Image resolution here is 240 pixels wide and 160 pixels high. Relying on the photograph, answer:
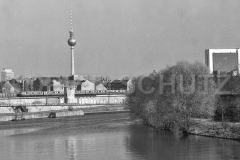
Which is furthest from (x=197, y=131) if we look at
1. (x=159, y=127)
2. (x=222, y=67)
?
(x=222, y=67)

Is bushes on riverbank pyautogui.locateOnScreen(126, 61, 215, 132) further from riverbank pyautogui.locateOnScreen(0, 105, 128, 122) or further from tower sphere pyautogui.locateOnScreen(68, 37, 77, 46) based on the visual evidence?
tower sphere pyautogui.locateOnScreen(68, 37, 77, 46)

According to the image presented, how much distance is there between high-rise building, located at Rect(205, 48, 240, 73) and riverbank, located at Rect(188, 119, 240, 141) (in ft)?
240

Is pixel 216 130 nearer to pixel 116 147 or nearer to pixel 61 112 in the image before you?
pixel 116 147

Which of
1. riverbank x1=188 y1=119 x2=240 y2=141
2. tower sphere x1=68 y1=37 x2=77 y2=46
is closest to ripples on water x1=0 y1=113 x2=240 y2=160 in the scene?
riverbank x1=188 y1=119 x2=240 y2=141

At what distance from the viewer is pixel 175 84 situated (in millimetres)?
35812

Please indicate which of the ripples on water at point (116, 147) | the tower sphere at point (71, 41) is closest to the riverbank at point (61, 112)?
the ripples on water at point (116, 147)

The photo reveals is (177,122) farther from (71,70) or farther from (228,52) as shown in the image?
(71,70)

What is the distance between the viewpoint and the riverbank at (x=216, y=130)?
3184 centimetres

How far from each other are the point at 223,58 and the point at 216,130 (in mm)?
80535

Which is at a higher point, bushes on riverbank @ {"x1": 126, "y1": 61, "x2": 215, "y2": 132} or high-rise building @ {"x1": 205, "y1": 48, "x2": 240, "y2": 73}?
high-rise building @ {"x1": 205, "y1": 48, "x2": 240, "y2": 73}

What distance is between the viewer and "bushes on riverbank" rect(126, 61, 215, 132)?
34625mm

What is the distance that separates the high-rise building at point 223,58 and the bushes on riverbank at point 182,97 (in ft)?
239

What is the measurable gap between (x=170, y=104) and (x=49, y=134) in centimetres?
897

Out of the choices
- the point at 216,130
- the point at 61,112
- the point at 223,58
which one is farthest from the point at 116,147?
the point at 223,58
